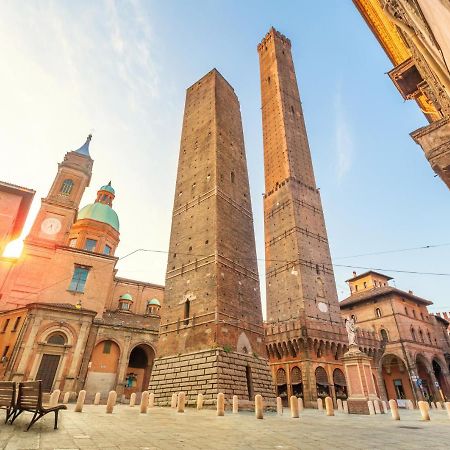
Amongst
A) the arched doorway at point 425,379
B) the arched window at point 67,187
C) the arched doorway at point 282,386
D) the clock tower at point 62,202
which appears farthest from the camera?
the arched window at point 67,187

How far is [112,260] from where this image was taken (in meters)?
28.5

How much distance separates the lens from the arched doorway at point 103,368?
71.2ft

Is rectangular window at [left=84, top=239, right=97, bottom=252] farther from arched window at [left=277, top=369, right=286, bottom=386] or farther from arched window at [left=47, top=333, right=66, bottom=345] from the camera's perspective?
arched window at [left=277, top=369, right=286, bottom=386]

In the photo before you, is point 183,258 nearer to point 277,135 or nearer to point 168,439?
point 168,439

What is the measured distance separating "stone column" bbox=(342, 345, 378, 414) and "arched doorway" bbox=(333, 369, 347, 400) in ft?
35.7

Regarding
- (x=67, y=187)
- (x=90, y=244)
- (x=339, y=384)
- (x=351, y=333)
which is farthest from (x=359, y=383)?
(x=67, y=187)

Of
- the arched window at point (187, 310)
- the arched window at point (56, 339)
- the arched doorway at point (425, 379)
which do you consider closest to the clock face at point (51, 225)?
the arched window at point (56, 339)

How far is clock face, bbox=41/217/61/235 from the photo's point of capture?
29.2 m

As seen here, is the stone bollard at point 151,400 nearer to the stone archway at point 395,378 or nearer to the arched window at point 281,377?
the arched window at point 281,377

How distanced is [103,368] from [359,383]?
17674mm

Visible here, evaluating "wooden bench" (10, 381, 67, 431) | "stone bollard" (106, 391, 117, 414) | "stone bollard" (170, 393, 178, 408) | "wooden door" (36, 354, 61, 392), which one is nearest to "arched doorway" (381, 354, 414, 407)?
"stone bollard" (170, 393, 178, 408)

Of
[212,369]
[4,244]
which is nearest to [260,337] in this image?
[212,369]

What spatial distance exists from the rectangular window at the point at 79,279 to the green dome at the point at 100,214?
762 cm

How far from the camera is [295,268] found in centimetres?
2919
